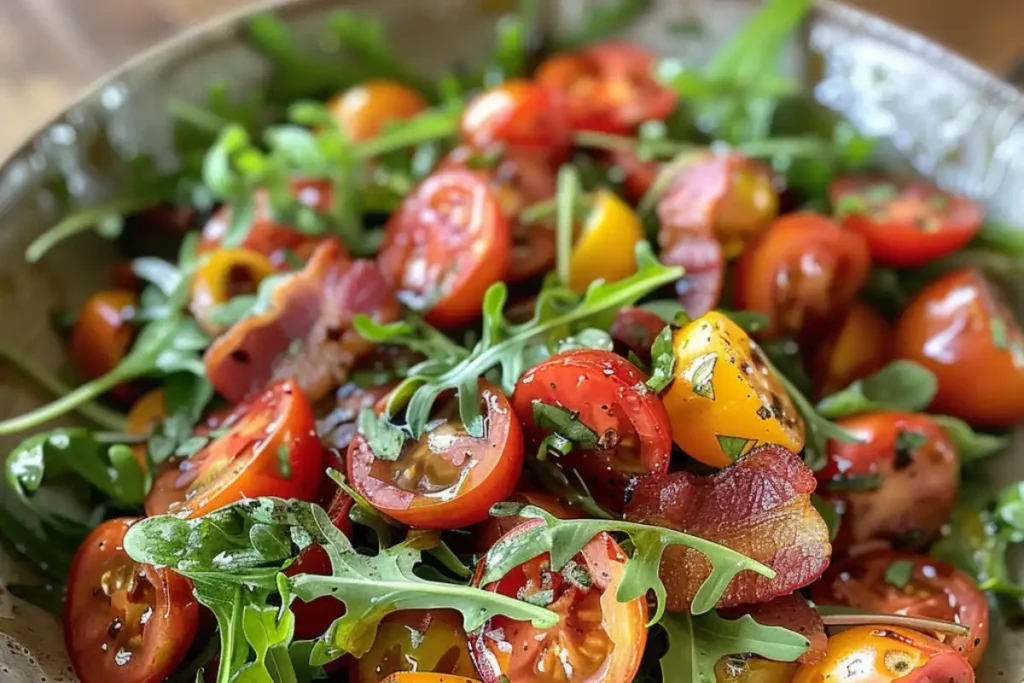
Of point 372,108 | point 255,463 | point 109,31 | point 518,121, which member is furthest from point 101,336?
point 109,31

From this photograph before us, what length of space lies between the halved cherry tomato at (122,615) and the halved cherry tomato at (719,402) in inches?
21.3

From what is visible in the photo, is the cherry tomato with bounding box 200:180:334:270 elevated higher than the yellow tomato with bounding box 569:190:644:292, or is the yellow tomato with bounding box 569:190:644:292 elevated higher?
the cherry tomato with bounding box 200:180:334:270

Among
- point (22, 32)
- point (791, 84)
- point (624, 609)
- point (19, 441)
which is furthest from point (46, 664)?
point (22, 32)

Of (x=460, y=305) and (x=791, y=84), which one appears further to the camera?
(x=791, y=84)

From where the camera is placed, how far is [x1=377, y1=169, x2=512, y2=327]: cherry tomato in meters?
1.17

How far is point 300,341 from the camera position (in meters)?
1.15

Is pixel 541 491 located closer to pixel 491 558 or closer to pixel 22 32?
pixel 491 558

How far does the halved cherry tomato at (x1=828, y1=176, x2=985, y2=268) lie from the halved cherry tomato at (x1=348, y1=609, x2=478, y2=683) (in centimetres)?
83

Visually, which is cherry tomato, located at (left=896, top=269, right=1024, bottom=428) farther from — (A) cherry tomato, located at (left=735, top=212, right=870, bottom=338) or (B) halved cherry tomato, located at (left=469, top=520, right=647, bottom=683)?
(B) halved cherry tomato, located at (left=469, top=520, right=647, bottom=683)

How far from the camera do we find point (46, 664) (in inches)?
36.9

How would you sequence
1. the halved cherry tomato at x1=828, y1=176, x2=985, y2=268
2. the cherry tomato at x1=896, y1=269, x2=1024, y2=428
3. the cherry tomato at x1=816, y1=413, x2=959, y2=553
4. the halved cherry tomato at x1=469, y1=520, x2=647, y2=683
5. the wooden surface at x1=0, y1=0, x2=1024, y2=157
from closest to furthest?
the halved cherry tomato at x1=469, y1=520, x2=647, y2=683 < the cherry tomato at x1=816, y1=413, x2=959, y2=553 < the cherry tomato at x1=896, y1=269, x2=1024, y2=428 < the halved cherry tomato at x1=828, y1=176, x2=985, y2=268 < the wooden surface at x1=0, y1=0, x2=1024, y2=157

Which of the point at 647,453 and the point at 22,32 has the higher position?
the point at 22,32

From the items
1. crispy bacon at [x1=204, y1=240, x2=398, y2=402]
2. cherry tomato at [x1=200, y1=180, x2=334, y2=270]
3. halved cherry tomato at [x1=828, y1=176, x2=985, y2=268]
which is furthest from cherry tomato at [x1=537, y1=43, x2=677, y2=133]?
crispy bacon at [x1=204, y1=240, x2=398, y2=402]

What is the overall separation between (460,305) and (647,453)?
0.37 m
